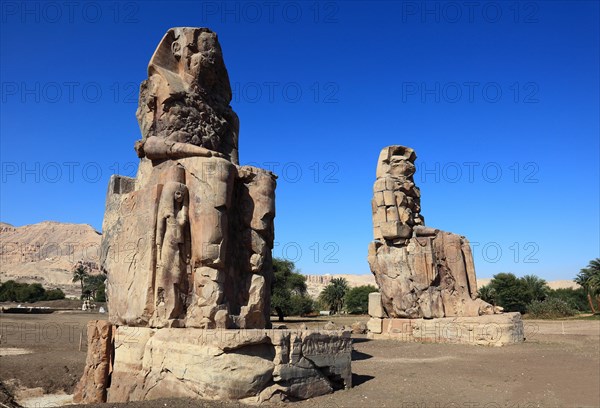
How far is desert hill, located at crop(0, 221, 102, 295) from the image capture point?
3024 inches

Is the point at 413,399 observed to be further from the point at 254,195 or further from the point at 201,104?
the point at 201,104

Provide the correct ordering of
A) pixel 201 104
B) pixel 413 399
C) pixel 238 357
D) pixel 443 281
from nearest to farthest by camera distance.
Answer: pixel 238 357, pixel 413 399, pixel 201 104, pixel 443 281

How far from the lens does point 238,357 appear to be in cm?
503

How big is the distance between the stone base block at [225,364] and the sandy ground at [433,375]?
203 millimetres

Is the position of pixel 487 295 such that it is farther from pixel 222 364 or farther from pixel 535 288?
pixel 222 364

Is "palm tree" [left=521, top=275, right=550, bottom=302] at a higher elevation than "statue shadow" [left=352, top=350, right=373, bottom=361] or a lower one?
higher

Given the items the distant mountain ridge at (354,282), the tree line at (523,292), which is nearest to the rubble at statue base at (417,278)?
the tree line at (523,292)

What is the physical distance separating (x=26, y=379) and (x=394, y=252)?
9.04 metres

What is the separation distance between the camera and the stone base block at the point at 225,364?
196 inches

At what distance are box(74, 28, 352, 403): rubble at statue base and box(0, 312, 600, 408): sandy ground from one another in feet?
1.45

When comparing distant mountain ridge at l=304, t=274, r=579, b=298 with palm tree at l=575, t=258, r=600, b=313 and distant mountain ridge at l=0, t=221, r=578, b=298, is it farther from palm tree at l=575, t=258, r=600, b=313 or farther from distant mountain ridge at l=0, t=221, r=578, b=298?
palm tree at l=575, t=258, r=600, b=313

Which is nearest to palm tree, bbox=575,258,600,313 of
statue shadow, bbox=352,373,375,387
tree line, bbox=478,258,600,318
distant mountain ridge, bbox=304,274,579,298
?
tree line, bbox=478,258,600,318

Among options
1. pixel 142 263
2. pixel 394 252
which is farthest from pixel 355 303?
pixel 142 263

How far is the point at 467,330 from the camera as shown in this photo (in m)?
11.9
